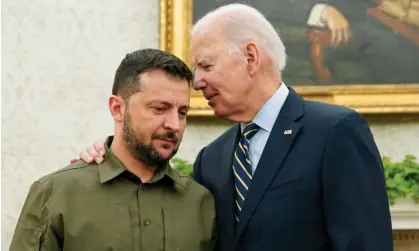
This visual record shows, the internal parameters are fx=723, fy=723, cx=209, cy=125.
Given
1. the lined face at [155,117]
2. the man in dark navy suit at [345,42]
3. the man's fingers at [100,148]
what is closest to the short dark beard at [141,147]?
the lined face at [155,117]

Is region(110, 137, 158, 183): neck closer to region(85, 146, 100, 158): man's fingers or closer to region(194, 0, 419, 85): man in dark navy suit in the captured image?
region(85, 146, 100, 158): man's fingers

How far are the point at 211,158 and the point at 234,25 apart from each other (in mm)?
471

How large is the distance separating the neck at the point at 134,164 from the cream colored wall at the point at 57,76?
244 cm

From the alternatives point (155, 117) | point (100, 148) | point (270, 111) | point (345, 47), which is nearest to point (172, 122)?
point (155, 117)

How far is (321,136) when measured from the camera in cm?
217

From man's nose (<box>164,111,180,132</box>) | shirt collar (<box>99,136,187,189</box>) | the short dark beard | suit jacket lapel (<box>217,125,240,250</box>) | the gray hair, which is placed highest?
the gray hair

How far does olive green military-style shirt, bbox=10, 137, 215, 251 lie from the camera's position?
6.56ft

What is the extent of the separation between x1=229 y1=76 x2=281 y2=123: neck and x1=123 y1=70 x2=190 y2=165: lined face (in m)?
0.32

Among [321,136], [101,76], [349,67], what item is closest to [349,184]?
[321,136]

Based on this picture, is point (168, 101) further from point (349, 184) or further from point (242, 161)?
point (349, 184)

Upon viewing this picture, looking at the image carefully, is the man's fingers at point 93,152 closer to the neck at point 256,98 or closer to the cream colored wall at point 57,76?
the neck at point 256,98

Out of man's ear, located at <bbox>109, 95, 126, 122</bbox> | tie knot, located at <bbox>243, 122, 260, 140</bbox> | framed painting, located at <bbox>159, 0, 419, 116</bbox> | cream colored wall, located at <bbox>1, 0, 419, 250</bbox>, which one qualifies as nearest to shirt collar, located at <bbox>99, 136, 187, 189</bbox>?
man's ear, located at <bbox>109, 95, 126, 122</bbox>

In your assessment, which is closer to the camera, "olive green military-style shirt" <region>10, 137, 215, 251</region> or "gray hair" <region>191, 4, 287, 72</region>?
"olive green military-style shirt" <region>10, 137, 215, 251</region>

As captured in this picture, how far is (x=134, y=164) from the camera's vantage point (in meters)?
2.14
